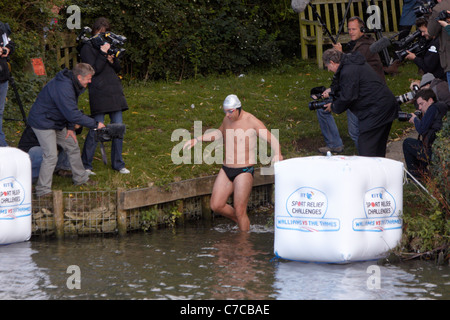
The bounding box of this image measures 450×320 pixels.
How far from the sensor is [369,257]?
8188 millimetres

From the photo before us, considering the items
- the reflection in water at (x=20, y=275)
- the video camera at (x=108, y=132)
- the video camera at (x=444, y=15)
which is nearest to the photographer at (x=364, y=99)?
the video camera at (x=444, y=15)

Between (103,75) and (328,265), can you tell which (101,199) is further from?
(328,265)

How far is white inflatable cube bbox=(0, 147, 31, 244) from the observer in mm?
9180

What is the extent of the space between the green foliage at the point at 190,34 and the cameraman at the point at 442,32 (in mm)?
7593

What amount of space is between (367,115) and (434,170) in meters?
1.39

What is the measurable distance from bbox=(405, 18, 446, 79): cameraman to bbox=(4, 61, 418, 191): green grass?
184 centimetres

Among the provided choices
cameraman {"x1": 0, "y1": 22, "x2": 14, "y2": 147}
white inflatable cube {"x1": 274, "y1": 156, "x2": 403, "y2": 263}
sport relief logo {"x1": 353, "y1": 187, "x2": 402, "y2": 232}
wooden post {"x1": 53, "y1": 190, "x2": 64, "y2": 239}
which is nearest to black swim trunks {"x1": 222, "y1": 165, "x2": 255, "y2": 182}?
white inflatable cube {"x1": 274, "y1": 156, "x2": 403, "y2": 263}

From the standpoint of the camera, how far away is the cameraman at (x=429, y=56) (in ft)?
35.6

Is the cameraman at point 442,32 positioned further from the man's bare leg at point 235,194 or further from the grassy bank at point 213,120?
the man's bare leg at point 235,194

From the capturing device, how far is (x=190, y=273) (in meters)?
8.46

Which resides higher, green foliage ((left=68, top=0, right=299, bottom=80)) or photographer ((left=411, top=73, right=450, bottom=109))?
green foliage ((left=68, top=0, right=299, bottom=80))

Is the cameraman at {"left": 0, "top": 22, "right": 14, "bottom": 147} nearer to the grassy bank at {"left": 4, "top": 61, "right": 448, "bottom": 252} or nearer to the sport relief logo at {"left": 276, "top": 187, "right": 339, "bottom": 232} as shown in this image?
the grassy bank at {"left": 4, "top": 61, "right": 448, "bottom": 252}

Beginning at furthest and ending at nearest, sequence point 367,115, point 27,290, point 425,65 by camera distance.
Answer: point 425,65 → point 367,115 → point 27,290
